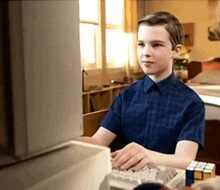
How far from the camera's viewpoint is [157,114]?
3.61 feet

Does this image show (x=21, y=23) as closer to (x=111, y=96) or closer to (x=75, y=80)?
(x=75, y=80)

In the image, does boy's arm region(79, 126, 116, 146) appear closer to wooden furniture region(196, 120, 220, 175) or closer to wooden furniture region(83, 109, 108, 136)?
wooden furniture region(83, 109, 108, 136)

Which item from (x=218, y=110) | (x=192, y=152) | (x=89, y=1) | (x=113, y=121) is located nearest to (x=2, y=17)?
(x=192, y=152)

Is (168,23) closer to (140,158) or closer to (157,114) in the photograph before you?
(157,114)

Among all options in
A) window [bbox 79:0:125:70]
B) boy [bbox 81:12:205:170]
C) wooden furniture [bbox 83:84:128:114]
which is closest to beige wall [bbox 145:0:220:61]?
window [bbox 79:0:125:70]

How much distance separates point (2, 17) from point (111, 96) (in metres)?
3.73

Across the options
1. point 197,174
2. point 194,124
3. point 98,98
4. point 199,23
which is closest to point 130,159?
point 197,174

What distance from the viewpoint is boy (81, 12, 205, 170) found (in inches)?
38.6

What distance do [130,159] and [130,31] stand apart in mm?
3759

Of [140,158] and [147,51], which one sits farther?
[147,51]

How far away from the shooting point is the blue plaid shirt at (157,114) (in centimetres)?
104

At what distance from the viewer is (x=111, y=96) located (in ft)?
13.3

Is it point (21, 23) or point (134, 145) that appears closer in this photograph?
point (21, 23)

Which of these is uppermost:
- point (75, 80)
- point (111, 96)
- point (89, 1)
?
point (89, 1)
